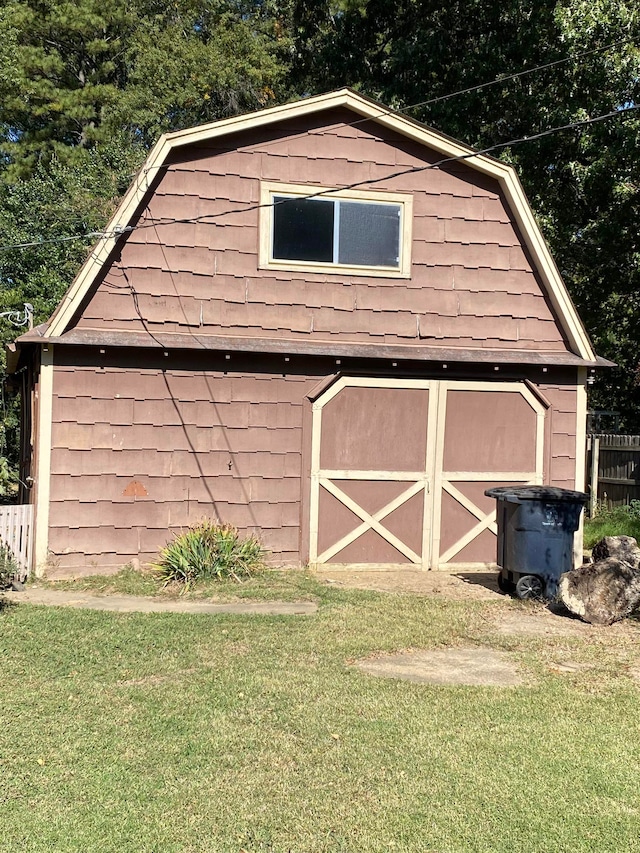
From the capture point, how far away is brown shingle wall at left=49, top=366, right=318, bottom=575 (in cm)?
943

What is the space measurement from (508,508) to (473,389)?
2.27m

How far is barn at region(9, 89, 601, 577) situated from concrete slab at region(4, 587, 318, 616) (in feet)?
2.96

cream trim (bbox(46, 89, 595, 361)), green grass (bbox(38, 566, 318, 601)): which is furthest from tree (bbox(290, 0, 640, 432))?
green grass (bbox(38, 566, 318, 601))

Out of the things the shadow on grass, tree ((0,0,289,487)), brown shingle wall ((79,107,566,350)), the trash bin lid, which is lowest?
the shadow on grass

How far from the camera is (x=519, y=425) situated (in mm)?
10562

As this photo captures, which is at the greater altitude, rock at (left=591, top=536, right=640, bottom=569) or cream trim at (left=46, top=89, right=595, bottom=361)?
cream trim at (left=46, top=89, right=595, bottom=361)

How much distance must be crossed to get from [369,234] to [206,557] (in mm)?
4538

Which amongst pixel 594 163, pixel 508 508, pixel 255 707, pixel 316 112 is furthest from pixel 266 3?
pixel 255 707

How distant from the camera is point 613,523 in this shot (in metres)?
14.3

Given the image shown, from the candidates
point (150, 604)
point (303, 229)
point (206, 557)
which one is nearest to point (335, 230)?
point (303, 229)

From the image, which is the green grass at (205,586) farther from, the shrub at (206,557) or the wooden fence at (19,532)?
the wooden fence at (19,532)

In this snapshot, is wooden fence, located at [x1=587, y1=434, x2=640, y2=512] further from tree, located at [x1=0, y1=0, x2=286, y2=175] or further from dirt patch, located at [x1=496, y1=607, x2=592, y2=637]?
tree, located at [x1=0, y1=0, x2=286, y2=175]

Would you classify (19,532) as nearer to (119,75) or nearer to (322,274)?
(322,274)

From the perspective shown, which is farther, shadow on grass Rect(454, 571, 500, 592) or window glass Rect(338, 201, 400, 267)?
window glass Rect(338, 201, 400, 267)
